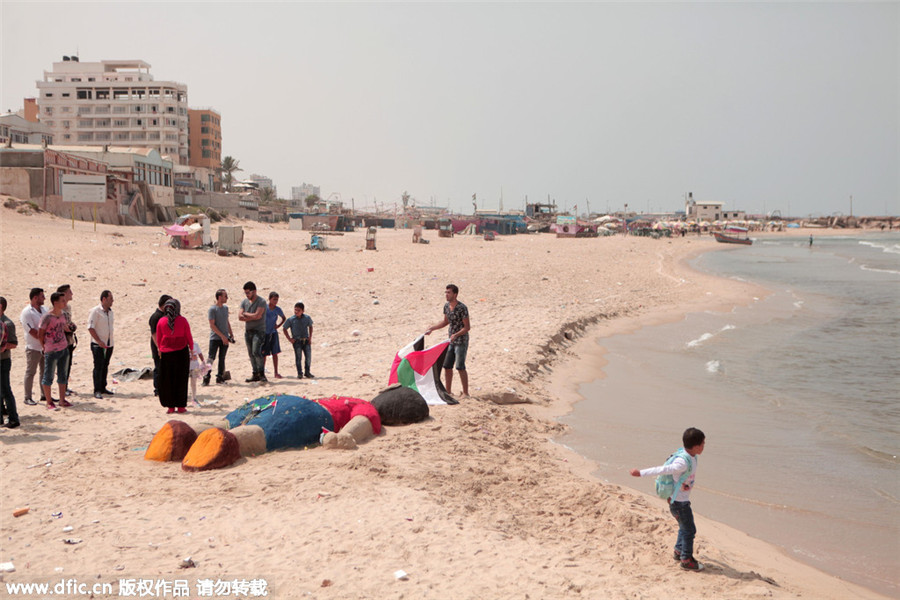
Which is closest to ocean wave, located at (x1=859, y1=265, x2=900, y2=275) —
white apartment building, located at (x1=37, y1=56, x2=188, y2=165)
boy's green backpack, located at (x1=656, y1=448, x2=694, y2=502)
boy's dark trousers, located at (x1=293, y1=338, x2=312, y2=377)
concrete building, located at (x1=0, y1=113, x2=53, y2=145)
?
boy's dark trousers, located at (x1=293, y1=338, x2=312, y2=377)

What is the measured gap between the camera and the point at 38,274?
17.3 meters

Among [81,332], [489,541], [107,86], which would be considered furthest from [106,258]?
[107,86]

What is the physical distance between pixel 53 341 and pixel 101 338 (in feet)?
2.40

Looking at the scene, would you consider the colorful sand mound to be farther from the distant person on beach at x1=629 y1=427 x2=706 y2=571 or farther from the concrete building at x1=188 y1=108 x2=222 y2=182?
the concrete building at x1=188 y1=108 x2=222 y2=182

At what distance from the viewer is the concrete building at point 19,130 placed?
179ft

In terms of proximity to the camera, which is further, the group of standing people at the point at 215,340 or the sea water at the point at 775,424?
the group of standing people at the point at 215,340

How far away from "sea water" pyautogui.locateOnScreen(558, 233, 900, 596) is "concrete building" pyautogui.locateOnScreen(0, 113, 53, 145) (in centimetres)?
5123

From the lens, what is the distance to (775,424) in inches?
416

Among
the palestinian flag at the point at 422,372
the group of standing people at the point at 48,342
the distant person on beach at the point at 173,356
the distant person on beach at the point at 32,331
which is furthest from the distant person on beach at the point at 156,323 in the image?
the palestinian flag at the point at 422,372

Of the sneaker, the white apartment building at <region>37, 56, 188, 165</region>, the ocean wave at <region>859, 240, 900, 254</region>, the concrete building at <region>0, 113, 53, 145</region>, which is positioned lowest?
the sneaker

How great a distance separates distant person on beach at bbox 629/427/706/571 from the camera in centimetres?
516

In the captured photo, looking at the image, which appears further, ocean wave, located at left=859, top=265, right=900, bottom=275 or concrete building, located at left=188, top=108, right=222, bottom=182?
concrete building, located at left=188, top=108, right=222, bottom=182

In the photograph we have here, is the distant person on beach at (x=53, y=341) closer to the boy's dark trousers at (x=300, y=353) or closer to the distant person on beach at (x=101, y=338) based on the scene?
the distant person on beach at (x=101, y=338)

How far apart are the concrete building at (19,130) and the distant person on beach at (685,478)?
2231 inches
